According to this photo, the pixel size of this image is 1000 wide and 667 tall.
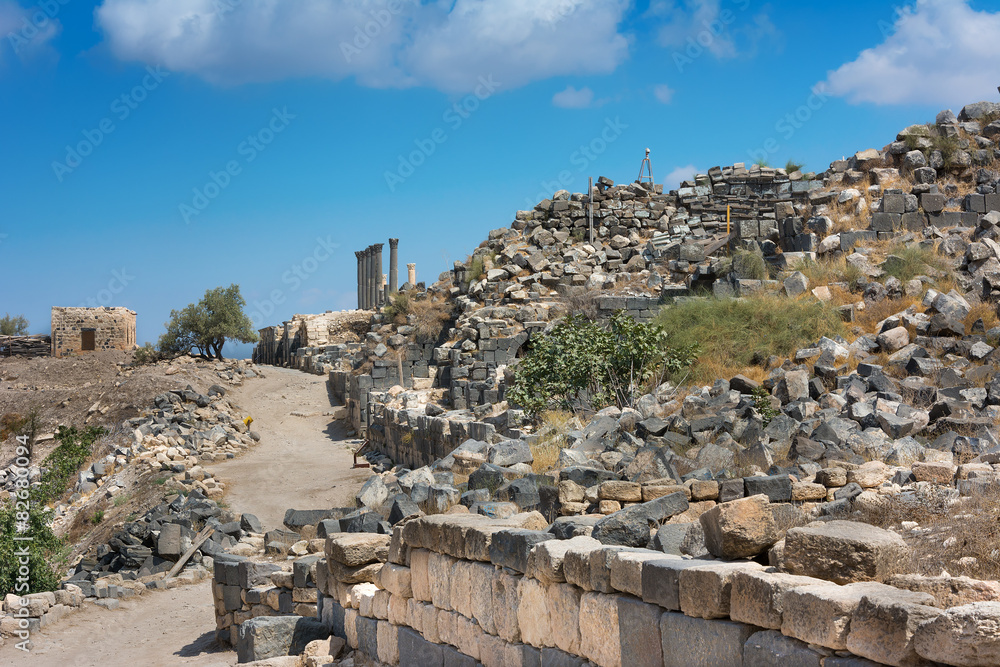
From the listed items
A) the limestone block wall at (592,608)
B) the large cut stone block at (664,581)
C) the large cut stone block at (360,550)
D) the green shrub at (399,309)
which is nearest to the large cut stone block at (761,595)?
the limestone block wall at (592,608)

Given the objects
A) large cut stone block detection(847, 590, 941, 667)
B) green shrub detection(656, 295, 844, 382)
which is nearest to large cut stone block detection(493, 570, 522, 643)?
large cut stone block detection(847, 590, 941, 667)

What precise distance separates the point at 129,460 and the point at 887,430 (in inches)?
691

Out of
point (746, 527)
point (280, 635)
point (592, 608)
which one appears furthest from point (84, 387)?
point (746, 527)

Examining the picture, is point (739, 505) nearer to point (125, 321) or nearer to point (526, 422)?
point (526, 422)

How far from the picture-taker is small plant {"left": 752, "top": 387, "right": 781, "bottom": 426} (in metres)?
10.1

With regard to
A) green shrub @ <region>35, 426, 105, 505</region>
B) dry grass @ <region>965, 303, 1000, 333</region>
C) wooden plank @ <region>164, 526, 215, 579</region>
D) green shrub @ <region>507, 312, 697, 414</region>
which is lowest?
wooden plank @ <region>164, 526, 215, 579</region>

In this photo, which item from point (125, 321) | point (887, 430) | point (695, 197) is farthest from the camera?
point (125, 321)

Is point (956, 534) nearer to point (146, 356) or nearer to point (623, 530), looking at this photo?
point (623, 530)

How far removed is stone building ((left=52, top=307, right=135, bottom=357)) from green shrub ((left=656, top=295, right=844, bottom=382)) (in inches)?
1283

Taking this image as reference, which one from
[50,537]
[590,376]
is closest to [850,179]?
[590,376]

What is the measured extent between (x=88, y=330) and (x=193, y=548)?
30210 mm

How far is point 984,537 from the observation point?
12.1ft

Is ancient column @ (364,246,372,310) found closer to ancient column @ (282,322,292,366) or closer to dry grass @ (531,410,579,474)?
ancient column @ (282,322,292,366)

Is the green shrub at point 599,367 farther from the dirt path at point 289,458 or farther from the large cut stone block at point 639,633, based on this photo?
the large cut stone block at point 639,633
